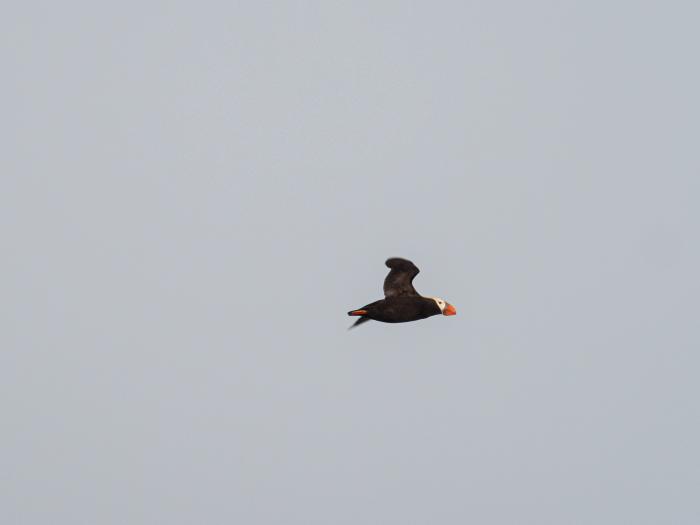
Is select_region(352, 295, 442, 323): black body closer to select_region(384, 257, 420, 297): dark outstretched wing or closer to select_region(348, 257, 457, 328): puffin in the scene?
select_region(348, 257, 457, 328): puffin

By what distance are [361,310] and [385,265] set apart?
189cm

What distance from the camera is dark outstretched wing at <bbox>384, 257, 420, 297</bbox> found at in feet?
87.6

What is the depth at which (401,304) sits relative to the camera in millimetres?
26016

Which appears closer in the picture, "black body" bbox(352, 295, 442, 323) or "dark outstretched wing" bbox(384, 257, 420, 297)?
"black body" bbox(352, 295, 442, 323)

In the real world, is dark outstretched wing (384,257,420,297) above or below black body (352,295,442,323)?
above

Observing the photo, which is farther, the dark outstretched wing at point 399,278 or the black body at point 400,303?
the dark outstretched wing at point 399,278

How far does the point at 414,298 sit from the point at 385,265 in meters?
1.29

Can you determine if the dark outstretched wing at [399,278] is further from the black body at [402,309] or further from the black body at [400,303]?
the black body at [402,309]

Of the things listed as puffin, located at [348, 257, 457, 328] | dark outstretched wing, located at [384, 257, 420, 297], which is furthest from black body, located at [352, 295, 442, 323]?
dark outstretched wing, located at [384, 257, 420, 297]

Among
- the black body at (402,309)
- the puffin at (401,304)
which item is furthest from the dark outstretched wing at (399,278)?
the black body at (402,309)

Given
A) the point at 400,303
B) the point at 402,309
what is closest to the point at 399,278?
the point at 400,303

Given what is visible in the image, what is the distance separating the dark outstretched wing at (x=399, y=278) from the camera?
87.6 ft

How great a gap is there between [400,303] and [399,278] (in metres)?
1.05

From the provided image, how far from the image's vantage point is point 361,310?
25547 mm
